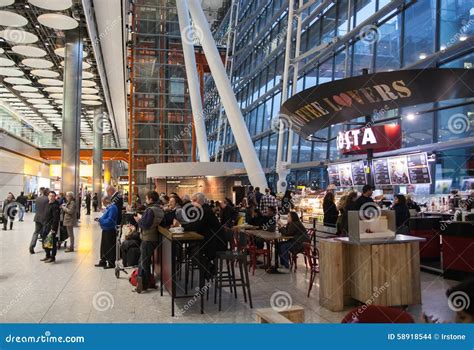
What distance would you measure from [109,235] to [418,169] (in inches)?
245

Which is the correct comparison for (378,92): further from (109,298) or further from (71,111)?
(71,111)

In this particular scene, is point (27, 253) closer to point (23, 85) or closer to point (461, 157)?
point (461, 157)

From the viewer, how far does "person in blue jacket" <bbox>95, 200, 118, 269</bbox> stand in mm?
7836

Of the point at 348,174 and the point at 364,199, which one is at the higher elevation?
the point at 348,174

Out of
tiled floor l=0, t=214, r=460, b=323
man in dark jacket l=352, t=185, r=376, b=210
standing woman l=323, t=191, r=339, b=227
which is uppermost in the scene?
man in dark jacket l=352, t=185, r=376, b=210

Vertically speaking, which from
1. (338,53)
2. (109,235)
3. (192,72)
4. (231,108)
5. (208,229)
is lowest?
(109,235)

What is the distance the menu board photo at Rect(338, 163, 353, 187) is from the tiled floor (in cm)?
353

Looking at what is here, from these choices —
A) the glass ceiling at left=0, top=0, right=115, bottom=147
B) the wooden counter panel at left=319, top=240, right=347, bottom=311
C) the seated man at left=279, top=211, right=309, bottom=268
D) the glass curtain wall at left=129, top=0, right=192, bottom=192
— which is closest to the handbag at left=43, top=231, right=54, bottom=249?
the seated man at left=279, top=211, right=309, bottom=268

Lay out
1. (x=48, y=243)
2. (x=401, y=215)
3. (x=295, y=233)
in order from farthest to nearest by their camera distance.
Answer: (x=48, y=243)
(x=401, y=215)
(x=295, y=233)

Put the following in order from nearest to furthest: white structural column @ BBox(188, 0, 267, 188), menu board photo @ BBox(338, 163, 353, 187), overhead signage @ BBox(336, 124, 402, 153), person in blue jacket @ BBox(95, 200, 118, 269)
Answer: overhead signage @ BBox(336, 124, 402, 153) < person in blue jacket @ BBox(95, 200, 118, 269) < menu board photo @ BBox(338, 163, 353, 187) < white structural column @ BBox(188, 0, 267, 188)

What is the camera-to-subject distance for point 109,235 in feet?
26.1

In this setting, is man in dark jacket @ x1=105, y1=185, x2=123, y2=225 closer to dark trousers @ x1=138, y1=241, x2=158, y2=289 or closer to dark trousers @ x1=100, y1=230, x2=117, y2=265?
dark trousers @ x1=100, y1=230, x2=117, y2=265

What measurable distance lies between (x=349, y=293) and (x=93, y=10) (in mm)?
10818

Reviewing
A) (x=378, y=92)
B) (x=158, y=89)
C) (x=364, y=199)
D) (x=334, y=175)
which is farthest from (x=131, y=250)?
(x=158, y=89)
